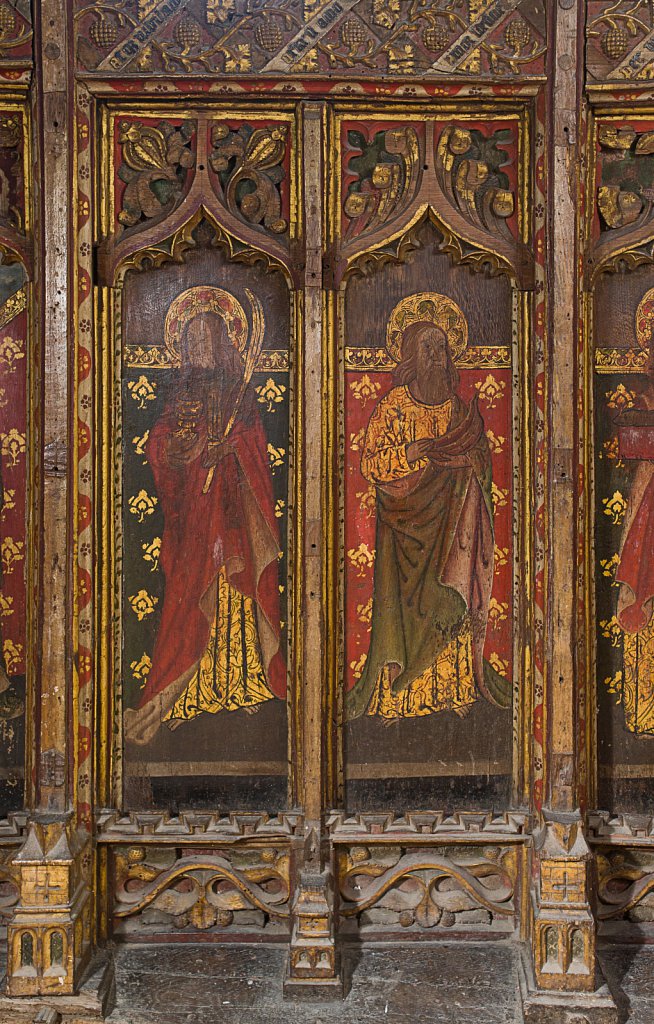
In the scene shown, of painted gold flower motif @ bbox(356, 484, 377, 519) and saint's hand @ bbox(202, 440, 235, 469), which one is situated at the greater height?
saint's hand @ bbox(202, 440, 235, 469)

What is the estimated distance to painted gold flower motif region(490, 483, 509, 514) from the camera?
4.29 metres

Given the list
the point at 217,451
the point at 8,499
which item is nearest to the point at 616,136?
the point at 217,451

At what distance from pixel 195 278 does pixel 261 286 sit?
31 cm

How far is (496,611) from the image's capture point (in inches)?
169

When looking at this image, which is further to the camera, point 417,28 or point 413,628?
point 413,628

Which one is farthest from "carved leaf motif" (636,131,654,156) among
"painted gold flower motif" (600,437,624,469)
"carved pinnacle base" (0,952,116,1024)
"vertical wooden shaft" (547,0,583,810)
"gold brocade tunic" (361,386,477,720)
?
"carved pinnacle base" (0,952,116,1024)

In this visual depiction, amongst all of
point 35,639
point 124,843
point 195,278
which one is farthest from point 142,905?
point 195,278

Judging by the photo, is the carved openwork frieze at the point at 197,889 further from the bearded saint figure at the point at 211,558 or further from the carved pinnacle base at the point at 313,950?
the bearded saint figure at the point at 211,558

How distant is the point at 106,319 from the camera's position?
4.15 meters

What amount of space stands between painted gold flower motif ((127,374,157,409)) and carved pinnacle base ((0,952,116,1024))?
101 inches

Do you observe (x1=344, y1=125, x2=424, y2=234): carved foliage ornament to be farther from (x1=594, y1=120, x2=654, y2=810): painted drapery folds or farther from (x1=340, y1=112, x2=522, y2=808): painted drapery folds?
→ (x1=594, y1=120, x2=654, y2=810): painted drapery folds

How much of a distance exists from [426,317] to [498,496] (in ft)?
3.00

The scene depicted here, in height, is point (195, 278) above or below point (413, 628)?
above

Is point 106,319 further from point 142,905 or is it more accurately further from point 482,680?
point 142,905
